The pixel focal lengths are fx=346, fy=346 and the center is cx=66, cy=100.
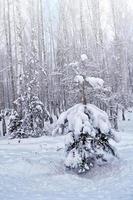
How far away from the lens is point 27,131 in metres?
21.5

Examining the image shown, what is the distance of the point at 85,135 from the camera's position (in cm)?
1040

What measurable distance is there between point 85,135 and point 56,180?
1.58 m

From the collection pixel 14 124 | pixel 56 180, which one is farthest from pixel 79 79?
pixel 14 124

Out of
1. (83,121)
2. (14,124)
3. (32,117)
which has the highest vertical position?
(83,121)

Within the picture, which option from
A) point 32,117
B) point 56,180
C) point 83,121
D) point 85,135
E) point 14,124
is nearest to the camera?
point 56,180

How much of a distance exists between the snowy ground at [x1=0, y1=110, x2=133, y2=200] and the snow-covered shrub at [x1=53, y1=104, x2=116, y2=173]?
39cm

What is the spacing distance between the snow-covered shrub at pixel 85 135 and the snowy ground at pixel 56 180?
0.39 meters

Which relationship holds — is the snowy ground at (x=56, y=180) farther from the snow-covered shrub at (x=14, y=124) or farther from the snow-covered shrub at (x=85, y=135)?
the snow-covered shrub at (x=14, y=124)

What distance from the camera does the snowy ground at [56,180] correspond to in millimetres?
8422

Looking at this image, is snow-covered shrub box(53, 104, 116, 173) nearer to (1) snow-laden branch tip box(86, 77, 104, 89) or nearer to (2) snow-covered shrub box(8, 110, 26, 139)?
(1) snow-laden branch tip box(86, 77, 104, 89)

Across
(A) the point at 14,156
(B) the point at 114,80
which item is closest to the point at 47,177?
(A) the point at 14,156

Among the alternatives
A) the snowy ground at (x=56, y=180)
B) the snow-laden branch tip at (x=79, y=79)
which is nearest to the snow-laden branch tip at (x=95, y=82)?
the snow-laden branch tip at (x=79, y=79)

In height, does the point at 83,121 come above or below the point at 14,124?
above

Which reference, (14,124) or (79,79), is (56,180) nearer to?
(79,79)
